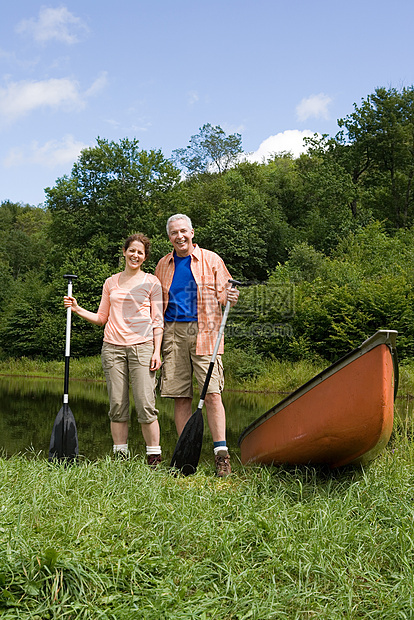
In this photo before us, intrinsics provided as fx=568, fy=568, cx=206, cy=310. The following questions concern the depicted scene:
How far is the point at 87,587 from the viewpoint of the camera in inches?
77.9

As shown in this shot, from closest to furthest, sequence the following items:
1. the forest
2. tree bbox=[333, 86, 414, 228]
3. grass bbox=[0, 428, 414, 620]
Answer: grass bbox=[0, 428, 414, 620] → the forest → tree bbox=[333, 86, 414, 228]

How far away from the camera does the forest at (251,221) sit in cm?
1656

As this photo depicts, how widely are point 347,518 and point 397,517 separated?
0.24 m

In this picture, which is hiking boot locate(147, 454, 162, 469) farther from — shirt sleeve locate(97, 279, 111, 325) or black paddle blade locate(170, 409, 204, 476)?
shirt sleeve locate(97, 279, 111, 325)

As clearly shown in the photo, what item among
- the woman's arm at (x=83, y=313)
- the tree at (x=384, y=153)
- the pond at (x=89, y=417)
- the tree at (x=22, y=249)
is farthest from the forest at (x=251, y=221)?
the woman's arm at (x=83, y=313)

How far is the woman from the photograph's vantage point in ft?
11.8

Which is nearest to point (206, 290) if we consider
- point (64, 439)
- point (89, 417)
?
point (64, 439)

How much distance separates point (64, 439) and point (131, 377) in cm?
67

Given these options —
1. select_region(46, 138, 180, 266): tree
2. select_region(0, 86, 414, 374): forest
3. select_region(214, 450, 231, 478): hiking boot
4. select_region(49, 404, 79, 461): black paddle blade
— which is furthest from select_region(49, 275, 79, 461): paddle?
select_region(46, 138, 180, 266): tree

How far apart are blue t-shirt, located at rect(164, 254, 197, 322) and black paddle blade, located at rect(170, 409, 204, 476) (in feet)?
2.06

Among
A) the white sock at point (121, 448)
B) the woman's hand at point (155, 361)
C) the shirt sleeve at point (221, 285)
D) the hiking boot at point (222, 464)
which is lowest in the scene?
the hiking boot at point (222, 464)

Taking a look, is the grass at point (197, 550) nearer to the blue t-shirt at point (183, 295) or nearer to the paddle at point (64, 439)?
the paddle at point (64, 439)

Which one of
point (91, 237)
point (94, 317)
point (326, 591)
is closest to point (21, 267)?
point (91, 237)

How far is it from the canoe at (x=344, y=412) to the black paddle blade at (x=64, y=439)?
1.34 meters
